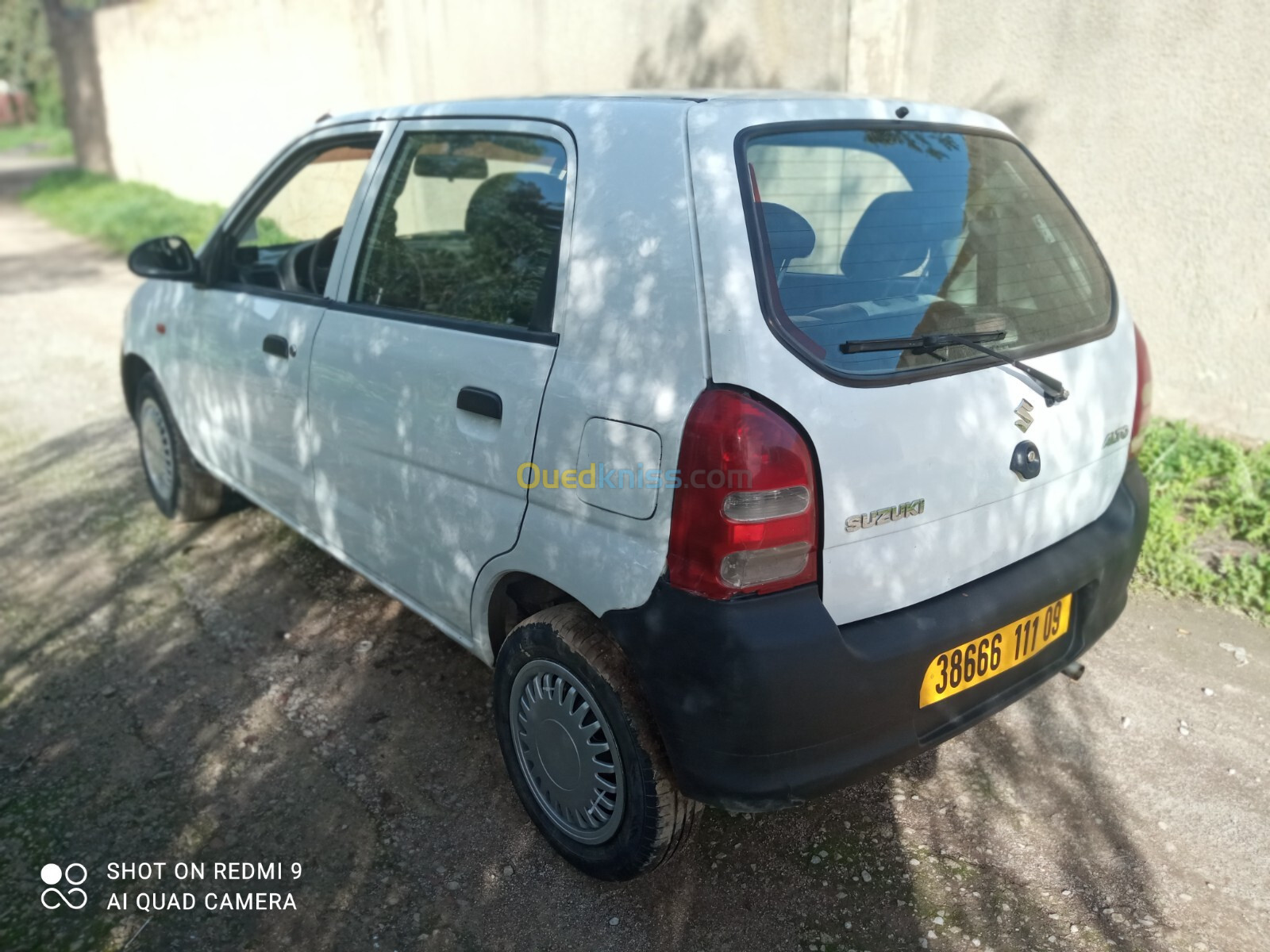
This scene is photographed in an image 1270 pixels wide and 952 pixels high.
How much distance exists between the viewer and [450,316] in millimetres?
2822

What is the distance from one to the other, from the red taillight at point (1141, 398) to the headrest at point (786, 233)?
115 cm

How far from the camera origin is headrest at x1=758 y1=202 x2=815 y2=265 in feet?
7.10

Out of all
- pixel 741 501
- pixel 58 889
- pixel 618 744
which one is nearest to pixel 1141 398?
pixel 741 501

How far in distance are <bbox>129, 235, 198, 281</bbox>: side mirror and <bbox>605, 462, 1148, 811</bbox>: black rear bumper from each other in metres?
2.70

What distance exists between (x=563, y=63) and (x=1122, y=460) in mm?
6332

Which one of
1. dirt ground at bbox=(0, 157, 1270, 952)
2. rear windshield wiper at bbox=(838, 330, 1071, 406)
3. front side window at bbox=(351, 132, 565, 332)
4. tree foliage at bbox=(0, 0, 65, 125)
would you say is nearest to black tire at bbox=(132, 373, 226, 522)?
dirt ground at bbox=(0, 157, 1270, 952)

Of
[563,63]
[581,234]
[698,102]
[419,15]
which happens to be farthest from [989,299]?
[419,15]

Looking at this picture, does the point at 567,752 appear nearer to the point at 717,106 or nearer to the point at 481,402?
the point at 481,402

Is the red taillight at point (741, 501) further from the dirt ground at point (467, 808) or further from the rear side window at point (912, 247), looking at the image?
the dirt ground at point (467, 808)

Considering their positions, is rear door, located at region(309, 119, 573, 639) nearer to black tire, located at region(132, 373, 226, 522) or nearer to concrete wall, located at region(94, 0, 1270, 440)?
black tire, located at region(132, 373, 226, 522)

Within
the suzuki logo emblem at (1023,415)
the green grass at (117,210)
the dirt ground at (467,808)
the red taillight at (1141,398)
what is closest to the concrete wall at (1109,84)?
the dirt ground at (467,808)

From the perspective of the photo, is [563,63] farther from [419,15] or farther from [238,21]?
[238,21]

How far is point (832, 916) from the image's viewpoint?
2.44m

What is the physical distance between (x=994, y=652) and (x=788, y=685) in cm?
64
